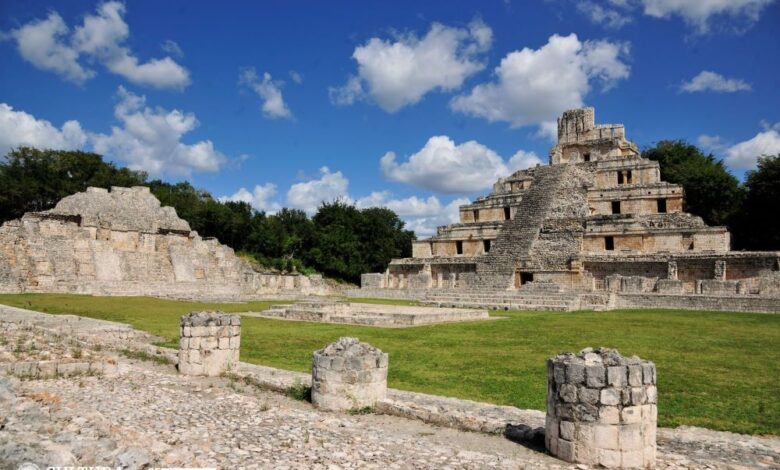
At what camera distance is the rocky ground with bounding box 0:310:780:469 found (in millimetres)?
4895

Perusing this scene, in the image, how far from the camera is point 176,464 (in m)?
4.79

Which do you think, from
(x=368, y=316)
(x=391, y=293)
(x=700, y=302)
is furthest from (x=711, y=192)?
(x=368, y=316)

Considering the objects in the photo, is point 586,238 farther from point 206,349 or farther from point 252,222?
point 252,222

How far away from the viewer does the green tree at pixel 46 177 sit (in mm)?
47531

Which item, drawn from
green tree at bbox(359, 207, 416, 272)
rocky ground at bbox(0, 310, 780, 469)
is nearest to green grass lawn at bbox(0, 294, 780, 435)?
rocky ground at bbox(0, 310, 780, 469)

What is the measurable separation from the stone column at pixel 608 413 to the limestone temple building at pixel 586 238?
23523 millimetres

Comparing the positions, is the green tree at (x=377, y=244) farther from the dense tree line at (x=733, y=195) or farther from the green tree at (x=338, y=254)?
the dense tree line at (x=733, y=195)

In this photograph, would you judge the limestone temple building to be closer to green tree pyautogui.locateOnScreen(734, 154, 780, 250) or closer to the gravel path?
green tree pyautogui.locateOnScreen(734, 154, 780, 250)

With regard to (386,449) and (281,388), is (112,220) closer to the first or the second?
(281,388)

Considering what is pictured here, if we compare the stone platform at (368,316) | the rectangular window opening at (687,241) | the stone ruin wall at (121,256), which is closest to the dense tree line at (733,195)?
the rectangular window opening at (687,241)

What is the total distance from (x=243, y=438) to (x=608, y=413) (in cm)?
367

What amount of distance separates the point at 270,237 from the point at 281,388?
1836 inches

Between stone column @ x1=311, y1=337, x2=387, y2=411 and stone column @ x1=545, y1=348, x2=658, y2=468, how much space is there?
105 inches

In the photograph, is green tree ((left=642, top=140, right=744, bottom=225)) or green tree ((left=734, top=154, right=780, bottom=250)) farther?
green tree ((left=642, top=140, right=744, bottom=225))
